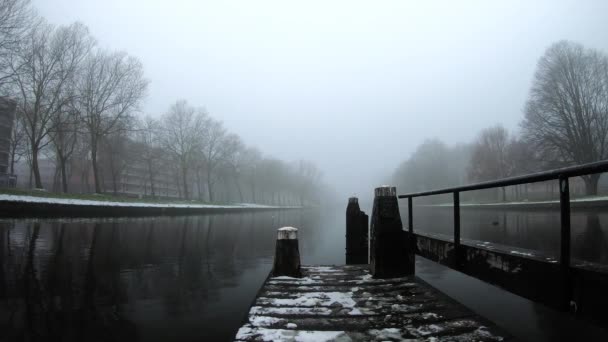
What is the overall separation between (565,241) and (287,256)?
4.23 meters

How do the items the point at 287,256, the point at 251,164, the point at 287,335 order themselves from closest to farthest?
the point at 287,335
the point at 287,256
the point at 251,164

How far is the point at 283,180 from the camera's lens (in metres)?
90.5

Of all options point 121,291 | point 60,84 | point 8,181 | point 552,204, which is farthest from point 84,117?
point 552,204

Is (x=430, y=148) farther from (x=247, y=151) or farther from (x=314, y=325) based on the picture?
(x=314, y=325)

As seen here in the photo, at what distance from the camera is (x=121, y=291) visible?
5.75 m

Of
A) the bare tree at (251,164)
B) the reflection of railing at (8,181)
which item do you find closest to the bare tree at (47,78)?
the reflection of railing at (8,181)

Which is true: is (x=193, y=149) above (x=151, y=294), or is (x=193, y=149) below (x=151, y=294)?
above

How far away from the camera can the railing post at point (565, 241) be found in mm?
2746

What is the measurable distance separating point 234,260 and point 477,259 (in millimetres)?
6766

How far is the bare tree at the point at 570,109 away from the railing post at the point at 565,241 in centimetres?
3620

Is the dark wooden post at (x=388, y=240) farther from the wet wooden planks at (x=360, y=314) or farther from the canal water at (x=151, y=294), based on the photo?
the canal water at (x=151, y=294)

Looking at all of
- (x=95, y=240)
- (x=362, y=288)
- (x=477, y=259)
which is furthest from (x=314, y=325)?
(x=95, y=240)

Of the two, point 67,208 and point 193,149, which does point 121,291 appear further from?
point 193,149

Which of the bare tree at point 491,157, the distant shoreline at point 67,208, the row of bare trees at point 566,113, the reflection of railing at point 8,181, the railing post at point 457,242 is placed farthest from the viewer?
the bare tree at point 491,157
